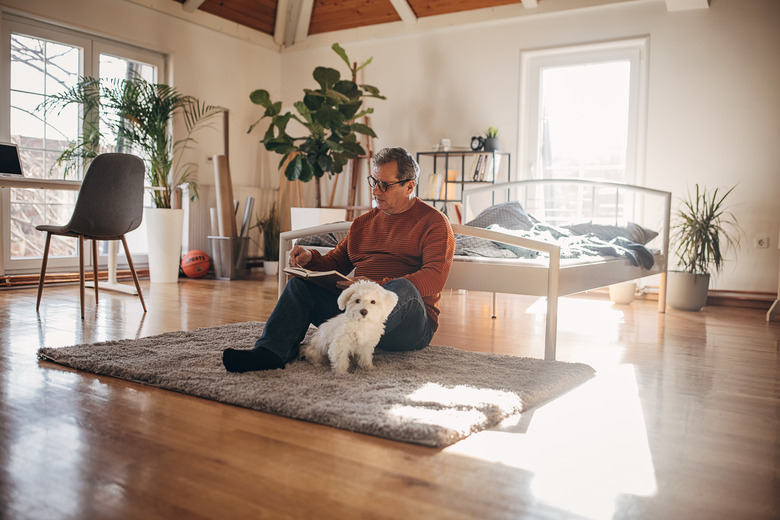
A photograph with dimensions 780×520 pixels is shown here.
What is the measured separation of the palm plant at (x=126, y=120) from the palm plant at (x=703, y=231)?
3607 mm

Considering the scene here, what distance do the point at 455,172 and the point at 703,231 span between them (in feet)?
6.42

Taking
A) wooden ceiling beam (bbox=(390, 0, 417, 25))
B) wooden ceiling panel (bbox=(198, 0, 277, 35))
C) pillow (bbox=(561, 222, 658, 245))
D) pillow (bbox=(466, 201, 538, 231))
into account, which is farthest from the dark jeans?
wooden ceiling panel (bbox=(198, 0, 277, 35))

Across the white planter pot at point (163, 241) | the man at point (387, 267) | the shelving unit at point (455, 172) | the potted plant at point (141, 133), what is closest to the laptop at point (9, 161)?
the potted plant at point (141, 133)

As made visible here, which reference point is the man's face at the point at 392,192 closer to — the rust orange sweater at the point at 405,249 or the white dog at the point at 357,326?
the rust orange sweater at the point at 405,249

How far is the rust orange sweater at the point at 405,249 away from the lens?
229cm

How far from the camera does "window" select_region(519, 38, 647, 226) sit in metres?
4.90

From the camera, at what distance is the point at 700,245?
4.30 m

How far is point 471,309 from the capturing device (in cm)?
405

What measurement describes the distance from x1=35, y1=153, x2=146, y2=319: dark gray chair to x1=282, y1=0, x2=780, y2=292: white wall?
278cm

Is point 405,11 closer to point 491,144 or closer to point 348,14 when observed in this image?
point 348,14

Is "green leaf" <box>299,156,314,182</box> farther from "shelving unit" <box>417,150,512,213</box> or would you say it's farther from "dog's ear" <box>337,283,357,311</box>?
"dog's ear" <box>337,283,357,311</box>

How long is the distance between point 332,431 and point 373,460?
22cm

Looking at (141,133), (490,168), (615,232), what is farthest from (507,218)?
(141,133)

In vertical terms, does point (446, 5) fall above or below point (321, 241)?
above
